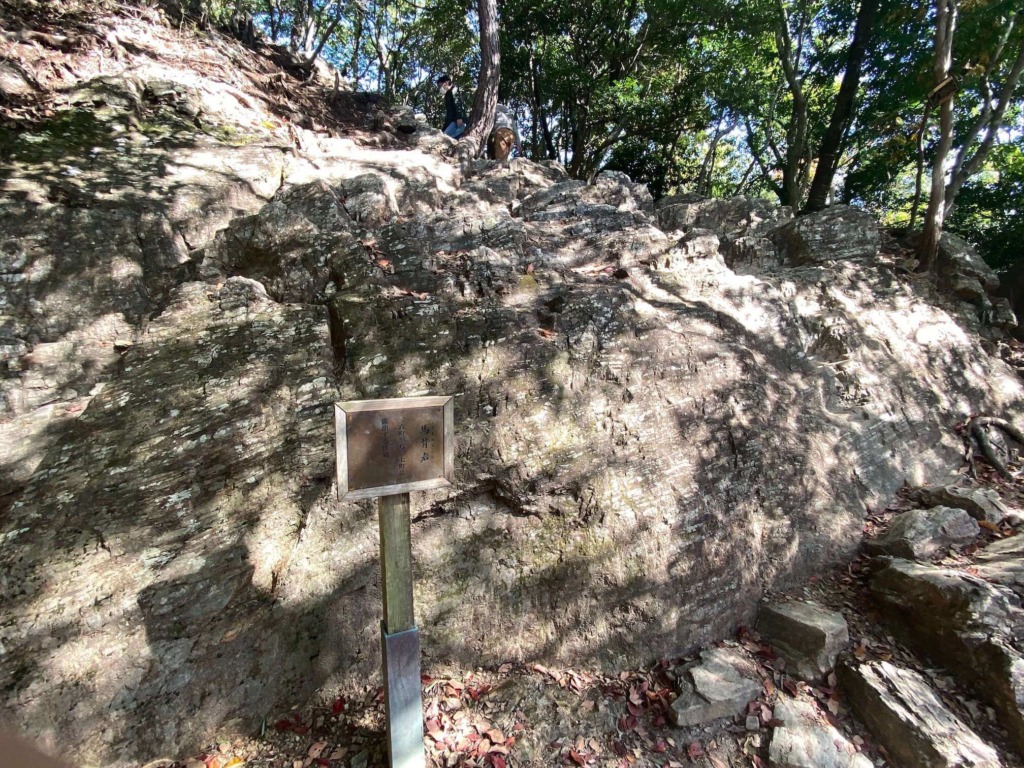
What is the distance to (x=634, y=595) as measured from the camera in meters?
3.79

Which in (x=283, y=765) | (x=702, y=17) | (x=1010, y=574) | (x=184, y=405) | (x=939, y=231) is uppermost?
(x=702, y=17)

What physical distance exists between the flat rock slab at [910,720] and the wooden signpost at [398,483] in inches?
122

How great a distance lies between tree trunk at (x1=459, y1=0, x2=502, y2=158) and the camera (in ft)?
32.8

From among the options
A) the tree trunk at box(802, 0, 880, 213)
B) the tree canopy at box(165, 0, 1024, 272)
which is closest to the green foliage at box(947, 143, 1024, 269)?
the tree canopy at box(165, 0, 1024, 272)

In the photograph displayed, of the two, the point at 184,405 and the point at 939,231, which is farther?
the point at 939,231

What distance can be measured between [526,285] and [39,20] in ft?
29.4

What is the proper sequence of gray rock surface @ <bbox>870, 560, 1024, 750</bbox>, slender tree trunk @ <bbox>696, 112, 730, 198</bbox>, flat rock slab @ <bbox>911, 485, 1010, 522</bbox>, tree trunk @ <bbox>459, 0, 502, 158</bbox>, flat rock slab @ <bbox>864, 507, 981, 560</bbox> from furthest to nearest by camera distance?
slender tree trunk @ <bbox>696, 112, 730, 198</bbox>
tree trunk @ <bbox>459, 0, 502, 158</bbox>
flat rock slab @ <bbox>911, 485, 1010, 522</bbox>
flat rock slab @ <bbox>864, 507, 981, 560</bbox>
gray rock surface @ <bbox>870, 560, 1024, 750</bbox>

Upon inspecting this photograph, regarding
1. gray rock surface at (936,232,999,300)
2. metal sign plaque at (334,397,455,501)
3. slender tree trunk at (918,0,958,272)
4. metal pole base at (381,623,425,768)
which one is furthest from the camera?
gray rock surface at (936,232,999,300)

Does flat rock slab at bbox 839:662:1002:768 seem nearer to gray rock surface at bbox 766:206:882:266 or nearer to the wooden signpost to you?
the wooden signpost

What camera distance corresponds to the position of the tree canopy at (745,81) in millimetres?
9570

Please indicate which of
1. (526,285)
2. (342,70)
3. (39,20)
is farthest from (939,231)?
(342,70)

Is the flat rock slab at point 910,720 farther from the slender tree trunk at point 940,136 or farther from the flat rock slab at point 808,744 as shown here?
the slender tree trunk at point 940,136

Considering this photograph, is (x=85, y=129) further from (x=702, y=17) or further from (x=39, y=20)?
(x=702, y=17)

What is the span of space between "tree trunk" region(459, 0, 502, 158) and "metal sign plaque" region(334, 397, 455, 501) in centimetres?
843
